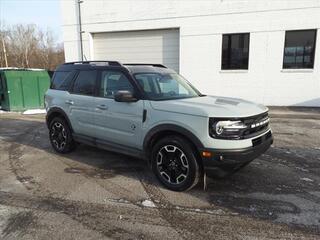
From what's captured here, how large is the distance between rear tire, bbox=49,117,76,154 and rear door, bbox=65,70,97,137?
31 centimetres

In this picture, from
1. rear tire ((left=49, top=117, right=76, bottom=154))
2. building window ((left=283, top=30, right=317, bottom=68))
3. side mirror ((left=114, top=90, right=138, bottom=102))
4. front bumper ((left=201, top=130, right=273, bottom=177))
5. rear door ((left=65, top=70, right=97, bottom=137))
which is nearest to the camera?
front bumper ((left=201, top=130, right=273, bottom=177))

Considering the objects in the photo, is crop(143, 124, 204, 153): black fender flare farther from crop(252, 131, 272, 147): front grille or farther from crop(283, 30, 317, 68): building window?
crop(283, 30, 317, 68): building window

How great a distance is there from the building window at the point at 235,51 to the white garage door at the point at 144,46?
8.07 feet

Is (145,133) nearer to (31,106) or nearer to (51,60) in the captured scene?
(31,106)

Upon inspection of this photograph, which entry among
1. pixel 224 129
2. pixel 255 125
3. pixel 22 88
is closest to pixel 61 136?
pixel 224 129

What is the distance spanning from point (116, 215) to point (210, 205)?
4.18ft

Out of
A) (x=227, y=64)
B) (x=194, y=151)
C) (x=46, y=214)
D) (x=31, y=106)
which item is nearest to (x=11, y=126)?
(x=31, y=106)

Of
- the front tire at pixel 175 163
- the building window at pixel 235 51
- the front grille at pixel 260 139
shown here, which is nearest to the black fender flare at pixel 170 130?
the front tire at pixel 175 163

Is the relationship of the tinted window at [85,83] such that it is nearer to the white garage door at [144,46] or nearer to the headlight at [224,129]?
the headlight at [224,129]

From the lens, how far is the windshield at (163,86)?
4.70 meters

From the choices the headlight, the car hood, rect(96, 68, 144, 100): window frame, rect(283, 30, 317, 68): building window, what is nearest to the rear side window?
rect(96, 68, 144, 100): window frame

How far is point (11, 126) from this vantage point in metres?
9.84

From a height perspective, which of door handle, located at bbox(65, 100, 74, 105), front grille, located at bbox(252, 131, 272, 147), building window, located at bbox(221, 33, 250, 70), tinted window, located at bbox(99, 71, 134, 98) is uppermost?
building window, located at bbox(221, 33, 250, 70)

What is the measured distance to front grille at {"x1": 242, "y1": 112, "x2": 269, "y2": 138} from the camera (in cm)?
393
